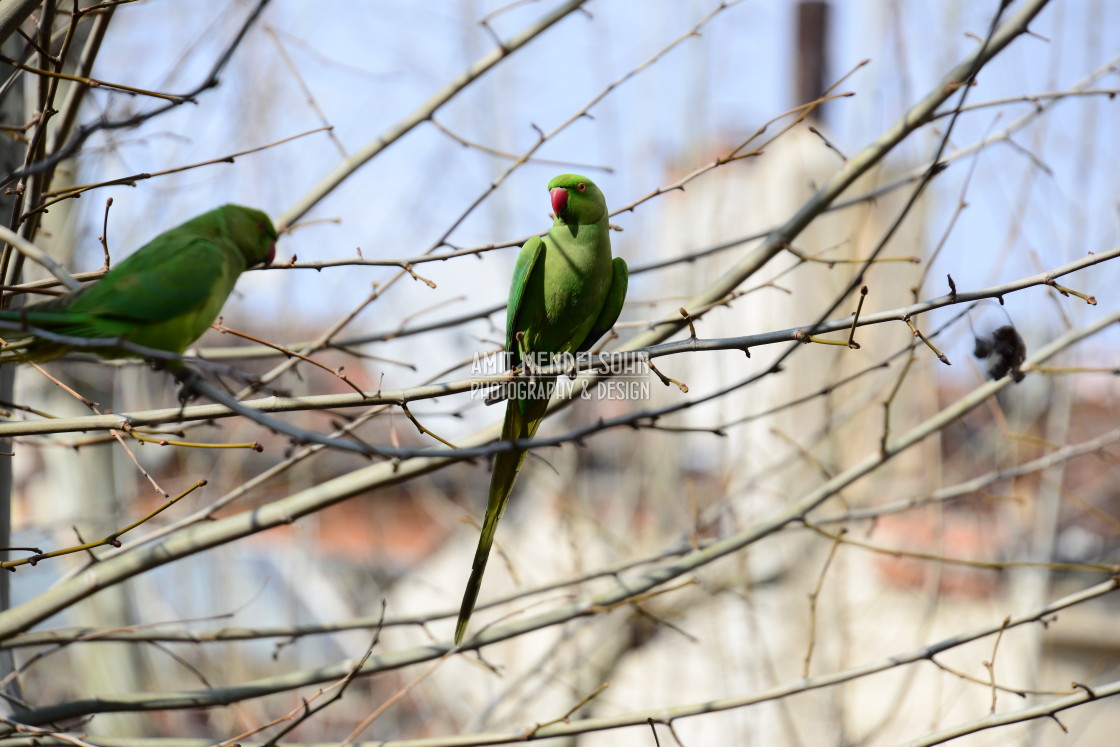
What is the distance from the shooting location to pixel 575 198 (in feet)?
9.87

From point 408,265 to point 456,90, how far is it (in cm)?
83

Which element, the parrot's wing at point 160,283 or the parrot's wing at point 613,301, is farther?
the parrot's wing at point 613,301

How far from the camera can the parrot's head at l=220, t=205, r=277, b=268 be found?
2.38 m

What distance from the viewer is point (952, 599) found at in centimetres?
692

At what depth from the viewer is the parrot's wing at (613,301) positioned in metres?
3.16

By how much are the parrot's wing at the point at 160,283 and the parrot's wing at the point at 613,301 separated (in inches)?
54.9

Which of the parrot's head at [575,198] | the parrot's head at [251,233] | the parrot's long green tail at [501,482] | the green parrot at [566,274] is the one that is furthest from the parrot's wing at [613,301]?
the parrot's head at [251,233]

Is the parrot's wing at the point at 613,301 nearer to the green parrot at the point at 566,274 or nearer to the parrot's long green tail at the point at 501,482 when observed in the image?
the green parrot at the point at 566,274

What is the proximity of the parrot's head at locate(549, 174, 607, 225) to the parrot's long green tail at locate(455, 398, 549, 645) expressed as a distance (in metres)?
0.68

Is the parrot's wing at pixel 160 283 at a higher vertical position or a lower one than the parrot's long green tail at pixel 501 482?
higher

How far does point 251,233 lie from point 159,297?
1.45ft

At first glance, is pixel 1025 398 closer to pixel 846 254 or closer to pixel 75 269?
pixel 846 254

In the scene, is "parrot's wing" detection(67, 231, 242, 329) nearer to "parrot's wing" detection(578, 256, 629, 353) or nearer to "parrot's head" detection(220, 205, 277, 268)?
"parrot's head" detection(220, 205, 277, 268)

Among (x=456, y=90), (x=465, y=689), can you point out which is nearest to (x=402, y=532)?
(x=465, y=689)
